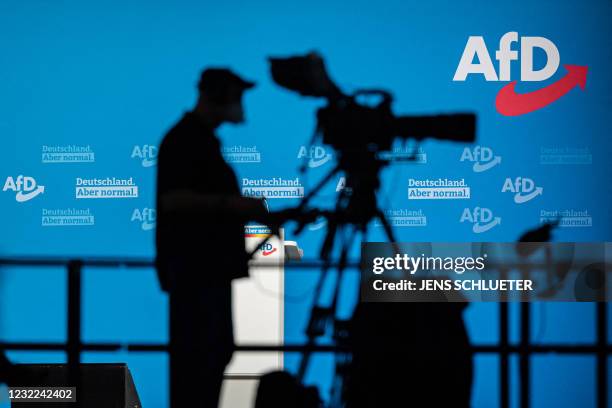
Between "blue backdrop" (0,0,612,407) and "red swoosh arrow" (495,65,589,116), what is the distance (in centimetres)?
3

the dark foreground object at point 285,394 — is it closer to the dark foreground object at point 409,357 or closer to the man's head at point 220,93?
the dark foreground object at point 409,357

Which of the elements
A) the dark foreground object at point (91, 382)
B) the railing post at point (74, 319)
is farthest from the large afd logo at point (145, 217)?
the dark foreground object at point (91, 382)

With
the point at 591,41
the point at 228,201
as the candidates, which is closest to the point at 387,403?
the point at 228,201

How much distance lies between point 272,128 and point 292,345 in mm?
787

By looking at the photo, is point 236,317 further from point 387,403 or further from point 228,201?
point 387,403

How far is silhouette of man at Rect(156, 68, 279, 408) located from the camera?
2023 millimetres

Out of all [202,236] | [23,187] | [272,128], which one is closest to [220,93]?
[272,128]

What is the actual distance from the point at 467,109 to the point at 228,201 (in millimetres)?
919

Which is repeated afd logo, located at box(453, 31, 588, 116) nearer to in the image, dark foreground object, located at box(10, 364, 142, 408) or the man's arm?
the man's arm

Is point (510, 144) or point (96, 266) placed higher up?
point (510, 144)

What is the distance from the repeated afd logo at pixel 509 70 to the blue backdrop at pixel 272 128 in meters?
0.03

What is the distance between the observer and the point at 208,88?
2.06m

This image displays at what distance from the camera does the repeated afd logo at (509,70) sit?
6.74 ft

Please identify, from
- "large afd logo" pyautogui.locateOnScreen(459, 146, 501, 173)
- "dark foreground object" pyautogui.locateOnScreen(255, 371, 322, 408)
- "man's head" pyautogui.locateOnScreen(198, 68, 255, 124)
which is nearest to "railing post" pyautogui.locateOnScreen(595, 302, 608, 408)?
"large afd logo" pyautogui.locateOnScreen(459, 146, 501, 173)
